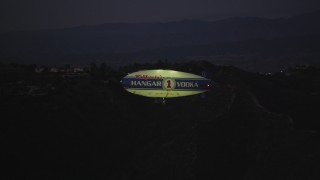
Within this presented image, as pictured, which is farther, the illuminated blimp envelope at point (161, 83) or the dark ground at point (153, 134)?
the dark ground at point (153, 134)

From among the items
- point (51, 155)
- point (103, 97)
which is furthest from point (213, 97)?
point (51, 155)

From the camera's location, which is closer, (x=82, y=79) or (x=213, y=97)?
(x=213, y=97)

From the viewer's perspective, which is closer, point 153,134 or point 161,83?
point 161,83

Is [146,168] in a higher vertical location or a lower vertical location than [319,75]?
lower

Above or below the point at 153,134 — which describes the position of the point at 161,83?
above

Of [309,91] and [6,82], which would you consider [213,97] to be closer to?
[309,91]

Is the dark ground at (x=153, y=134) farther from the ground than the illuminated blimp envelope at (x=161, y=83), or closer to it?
closer to it

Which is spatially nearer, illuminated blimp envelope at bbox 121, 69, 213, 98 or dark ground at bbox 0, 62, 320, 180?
illuminated blimp envelope at bbox 121, 69, 213, 98

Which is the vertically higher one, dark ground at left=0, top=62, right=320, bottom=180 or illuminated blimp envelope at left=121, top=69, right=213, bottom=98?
illuminated blimp envelope at left=121, top=69, right=213, bottom=98
